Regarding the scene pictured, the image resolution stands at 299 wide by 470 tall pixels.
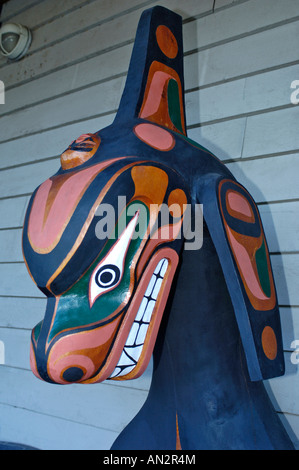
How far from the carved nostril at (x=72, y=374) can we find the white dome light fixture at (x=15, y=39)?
1931 millimetres

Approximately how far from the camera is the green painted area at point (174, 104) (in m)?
0.99

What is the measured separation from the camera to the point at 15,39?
7.22ft

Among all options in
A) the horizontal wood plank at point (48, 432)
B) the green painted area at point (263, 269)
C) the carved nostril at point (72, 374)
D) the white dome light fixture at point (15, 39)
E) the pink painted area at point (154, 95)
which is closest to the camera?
the carved nostril at point (72, 374)

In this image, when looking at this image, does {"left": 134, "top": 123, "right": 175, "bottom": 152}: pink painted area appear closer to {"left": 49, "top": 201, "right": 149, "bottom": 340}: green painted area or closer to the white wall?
{"left": 49, "top": 201, "right": 149, "bottom": 340}: green painted area

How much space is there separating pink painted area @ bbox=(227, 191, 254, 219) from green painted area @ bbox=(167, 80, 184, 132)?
0.83 ft

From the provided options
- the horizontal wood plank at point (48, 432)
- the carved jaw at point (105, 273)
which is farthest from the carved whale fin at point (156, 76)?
the horizontal wood plank at point (48, 432)

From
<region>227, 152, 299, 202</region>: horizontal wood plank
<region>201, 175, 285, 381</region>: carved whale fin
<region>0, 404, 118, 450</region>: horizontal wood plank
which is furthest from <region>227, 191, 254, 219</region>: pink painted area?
<region>0, 404, 118, 450</region>: horizontal wood plank

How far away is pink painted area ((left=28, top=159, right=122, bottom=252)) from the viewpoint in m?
0.74

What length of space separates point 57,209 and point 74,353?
0.23 meters

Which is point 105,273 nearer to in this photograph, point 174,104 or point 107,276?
point 107,276

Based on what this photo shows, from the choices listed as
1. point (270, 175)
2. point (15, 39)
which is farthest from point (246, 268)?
point (15, 39)

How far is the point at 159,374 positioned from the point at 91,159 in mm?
414

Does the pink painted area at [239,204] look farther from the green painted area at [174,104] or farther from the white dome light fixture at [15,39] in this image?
the white dome light fixture at [15,39]
